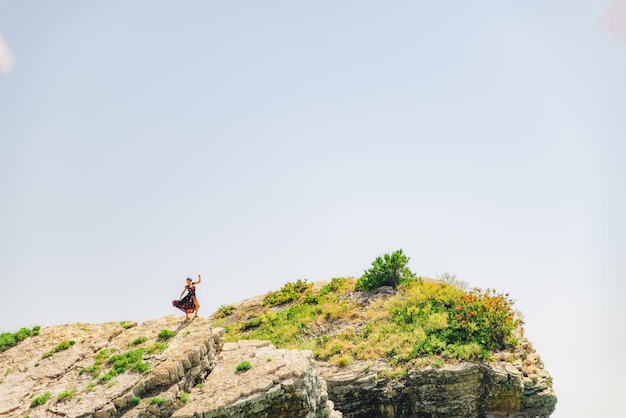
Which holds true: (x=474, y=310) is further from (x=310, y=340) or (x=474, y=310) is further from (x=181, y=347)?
(x=181, y=347)

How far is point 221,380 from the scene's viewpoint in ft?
69.7

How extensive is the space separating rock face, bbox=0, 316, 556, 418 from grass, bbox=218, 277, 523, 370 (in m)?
1.11

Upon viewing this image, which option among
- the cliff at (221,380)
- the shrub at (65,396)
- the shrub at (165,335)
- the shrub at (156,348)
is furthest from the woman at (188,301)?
the shrub at (65,396)

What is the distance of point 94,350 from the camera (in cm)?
2355

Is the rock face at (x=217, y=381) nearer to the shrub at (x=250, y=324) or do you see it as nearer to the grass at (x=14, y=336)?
the grass at (x=14, y=336)

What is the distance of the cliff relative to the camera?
19281 mm

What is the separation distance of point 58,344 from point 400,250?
25188 millimetres

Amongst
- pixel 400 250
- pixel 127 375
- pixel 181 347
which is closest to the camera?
pixel 127 375

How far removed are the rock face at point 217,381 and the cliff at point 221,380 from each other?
0.16 feet

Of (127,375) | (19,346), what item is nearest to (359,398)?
(127,375)

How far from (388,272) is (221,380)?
2053 centimetres

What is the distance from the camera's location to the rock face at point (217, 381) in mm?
19266

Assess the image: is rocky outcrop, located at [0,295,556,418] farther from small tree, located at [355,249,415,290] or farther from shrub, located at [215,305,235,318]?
shrub, located at [215,305,235,318]

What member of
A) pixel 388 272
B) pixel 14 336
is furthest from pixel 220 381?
pixel 388 272
